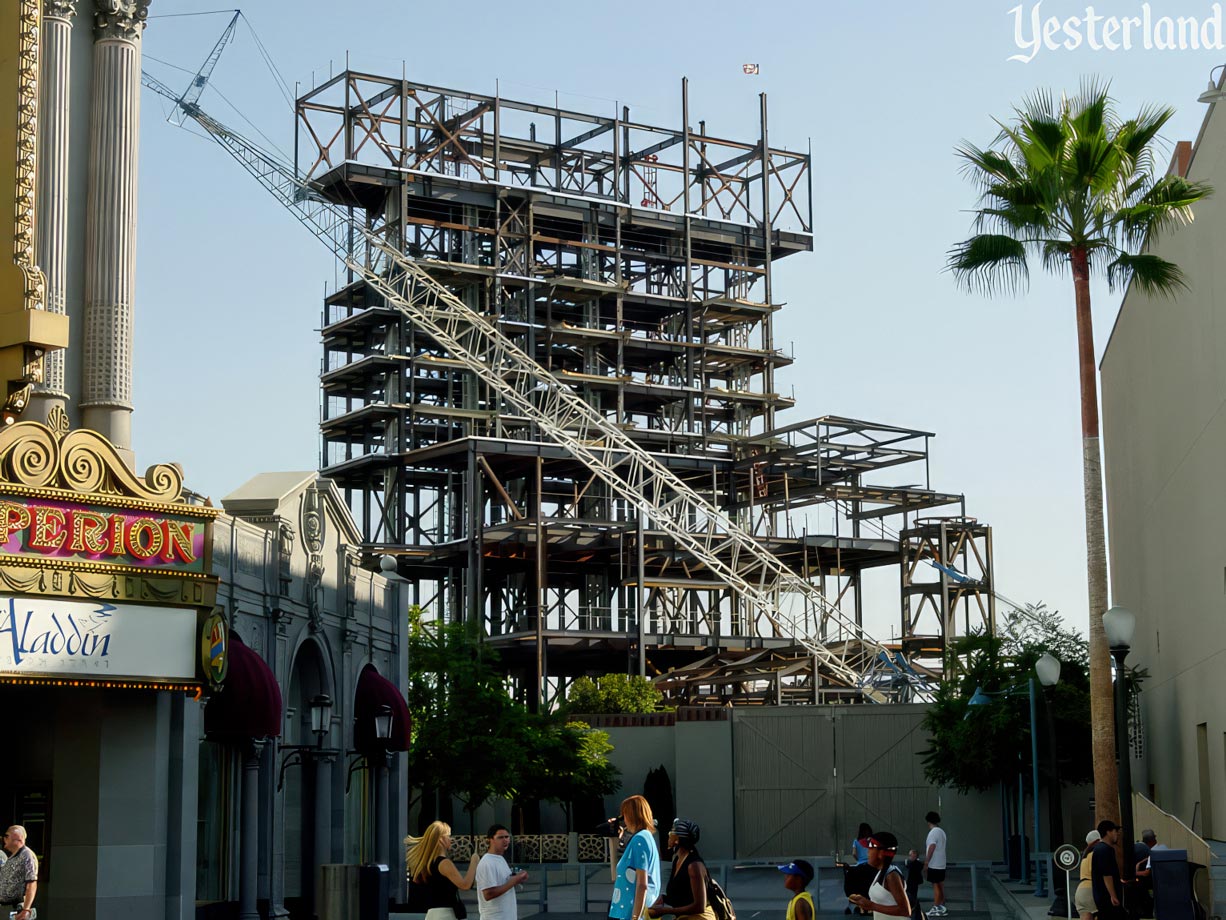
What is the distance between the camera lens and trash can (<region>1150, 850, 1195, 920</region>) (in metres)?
20.2

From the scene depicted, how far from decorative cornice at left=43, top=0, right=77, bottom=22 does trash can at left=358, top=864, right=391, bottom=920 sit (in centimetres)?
1253

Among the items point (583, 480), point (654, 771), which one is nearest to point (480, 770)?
point (654, 771)

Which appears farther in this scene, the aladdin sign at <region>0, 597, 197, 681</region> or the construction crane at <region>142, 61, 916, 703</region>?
the construction crane at <region>142, 61, 916, 703</region>

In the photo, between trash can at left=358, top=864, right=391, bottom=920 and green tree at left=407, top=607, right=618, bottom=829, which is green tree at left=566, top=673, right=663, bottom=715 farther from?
trash can at left=358, top=864, right=391, bottom=920

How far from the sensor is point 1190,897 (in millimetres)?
20312

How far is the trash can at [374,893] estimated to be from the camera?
22.1 m

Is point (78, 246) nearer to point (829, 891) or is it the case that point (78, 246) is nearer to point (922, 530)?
point (829, 891)

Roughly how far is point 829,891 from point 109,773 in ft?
69.3

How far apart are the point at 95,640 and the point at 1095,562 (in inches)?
636

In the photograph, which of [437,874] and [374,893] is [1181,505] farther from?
[437,874]

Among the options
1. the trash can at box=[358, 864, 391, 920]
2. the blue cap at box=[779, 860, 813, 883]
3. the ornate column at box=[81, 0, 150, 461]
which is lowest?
the trash can at box=[358, 864, 391, 920]

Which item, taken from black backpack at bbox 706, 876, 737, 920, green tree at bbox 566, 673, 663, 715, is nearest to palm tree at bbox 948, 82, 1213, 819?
black backpack at bbox 706, 876, 737, 920

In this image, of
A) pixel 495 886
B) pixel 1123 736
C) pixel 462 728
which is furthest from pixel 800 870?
pixel 462 728

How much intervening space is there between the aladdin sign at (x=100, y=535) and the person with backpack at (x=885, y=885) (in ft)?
36.9
